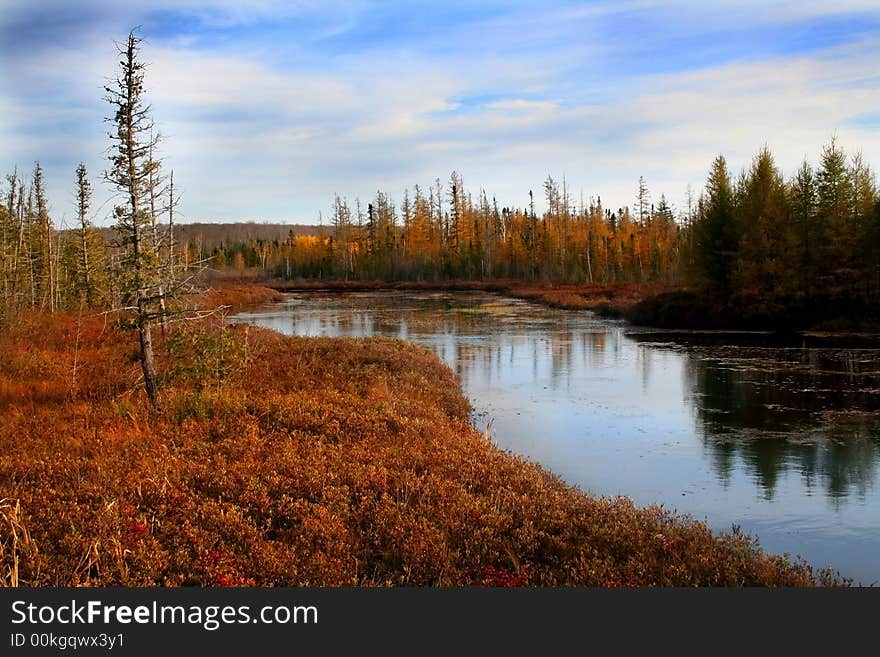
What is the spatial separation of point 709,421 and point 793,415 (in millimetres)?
2279

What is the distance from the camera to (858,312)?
37875mm

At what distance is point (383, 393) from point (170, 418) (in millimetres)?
5167

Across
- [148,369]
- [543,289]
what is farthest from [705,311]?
[148,369]

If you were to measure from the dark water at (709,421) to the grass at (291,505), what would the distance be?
155cm

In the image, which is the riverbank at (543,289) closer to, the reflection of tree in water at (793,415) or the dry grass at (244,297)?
the dry grass at (244,297)

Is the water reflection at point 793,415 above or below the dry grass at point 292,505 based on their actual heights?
below

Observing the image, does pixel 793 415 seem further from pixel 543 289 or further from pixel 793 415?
pixel 543 289

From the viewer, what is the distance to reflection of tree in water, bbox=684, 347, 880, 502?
13875 millimetres

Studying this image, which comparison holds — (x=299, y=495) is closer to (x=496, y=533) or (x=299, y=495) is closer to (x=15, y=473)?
(x=496, y=533)

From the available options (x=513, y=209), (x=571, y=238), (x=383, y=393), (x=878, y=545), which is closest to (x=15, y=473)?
(x=383, y=393)

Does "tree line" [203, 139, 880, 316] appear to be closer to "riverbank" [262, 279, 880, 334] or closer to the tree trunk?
"riverbank" [262, 279, 880, 334]

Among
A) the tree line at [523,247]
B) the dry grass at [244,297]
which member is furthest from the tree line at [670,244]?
the dry grass at [244,297]

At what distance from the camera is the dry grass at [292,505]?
25.4 ft

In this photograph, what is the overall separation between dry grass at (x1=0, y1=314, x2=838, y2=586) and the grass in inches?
1.2
